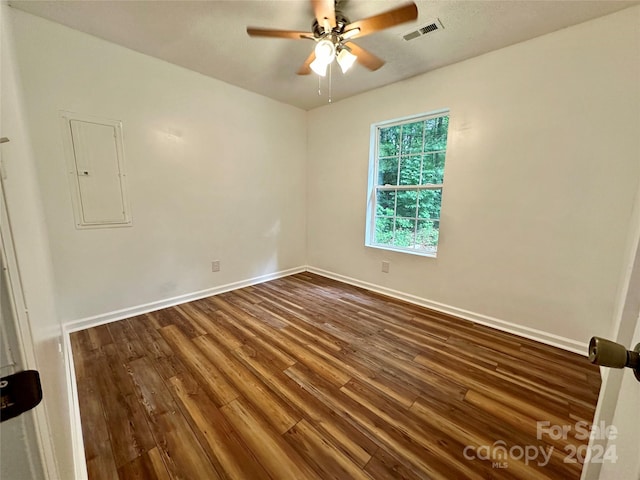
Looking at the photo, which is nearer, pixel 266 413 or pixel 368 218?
pixel 266 413

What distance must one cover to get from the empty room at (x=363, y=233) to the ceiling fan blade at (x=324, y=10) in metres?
0.02

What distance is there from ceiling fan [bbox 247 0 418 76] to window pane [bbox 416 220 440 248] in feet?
5.85

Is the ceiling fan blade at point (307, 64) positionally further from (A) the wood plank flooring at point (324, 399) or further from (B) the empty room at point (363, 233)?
(A) the wood plank flooring at point (324, 399)

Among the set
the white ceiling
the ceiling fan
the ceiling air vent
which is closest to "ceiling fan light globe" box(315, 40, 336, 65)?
the ceiling fan

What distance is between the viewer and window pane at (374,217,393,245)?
3.31m

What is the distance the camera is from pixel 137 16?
1.94 m

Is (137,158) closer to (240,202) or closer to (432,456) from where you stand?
(240,202)

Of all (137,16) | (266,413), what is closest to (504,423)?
(266,413)

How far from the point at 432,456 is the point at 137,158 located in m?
3.25

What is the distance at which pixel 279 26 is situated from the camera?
2.04 m

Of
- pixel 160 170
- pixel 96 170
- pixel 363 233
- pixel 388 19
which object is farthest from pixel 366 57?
pixel 96 170

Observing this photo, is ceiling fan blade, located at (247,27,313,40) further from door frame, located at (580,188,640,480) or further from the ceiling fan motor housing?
door frame, located at (580,188,640,480)

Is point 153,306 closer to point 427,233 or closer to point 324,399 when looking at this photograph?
point 324,399

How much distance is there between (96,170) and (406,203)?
3.20 m
